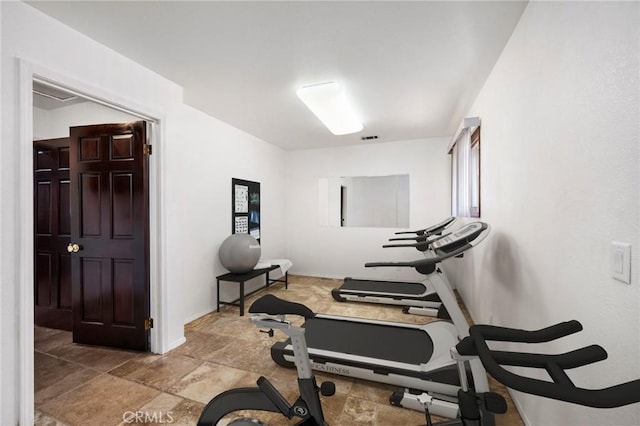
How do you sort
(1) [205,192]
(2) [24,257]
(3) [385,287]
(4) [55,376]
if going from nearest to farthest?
1. (2) [24,257]
2. (4) [55,376]
3. (1) [205,192]
4. (3) [385,287]

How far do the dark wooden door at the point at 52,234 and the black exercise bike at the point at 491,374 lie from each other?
2.87m

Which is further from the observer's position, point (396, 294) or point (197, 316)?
point (396, 294)

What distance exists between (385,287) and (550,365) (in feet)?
11.4

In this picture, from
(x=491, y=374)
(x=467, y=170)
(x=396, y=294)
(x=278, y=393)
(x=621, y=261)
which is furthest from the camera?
(x=396, y=294)

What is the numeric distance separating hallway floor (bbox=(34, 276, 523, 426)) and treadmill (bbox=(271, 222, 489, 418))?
0.14m

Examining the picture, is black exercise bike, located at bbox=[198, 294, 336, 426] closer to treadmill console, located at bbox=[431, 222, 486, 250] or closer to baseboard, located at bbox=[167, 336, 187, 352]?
treadmill console, located at bbox=[431, 222, 486, 250]

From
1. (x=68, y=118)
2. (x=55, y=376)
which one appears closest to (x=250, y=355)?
(x=55, y=376)

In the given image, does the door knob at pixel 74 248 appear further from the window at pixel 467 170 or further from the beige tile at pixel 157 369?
the window at pixel 467 170

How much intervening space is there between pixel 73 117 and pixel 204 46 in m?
2.23

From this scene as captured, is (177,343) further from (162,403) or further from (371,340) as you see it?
(371,340)

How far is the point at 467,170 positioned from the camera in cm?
330

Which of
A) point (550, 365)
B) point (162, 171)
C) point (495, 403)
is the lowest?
point (495, 403)

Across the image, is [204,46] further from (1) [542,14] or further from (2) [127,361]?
(2) [127,361]

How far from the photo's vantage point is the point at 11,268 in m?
1.64
